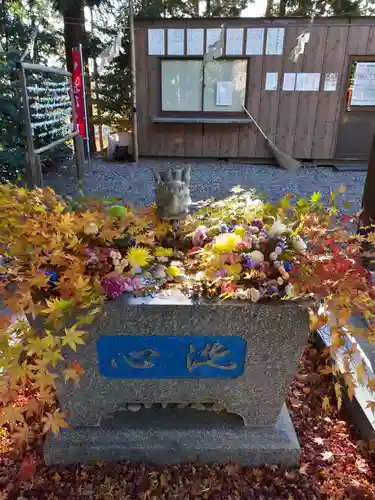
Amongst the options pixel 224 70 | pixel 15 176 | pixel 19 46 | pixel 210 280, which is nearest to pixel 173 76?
pixel 224 70

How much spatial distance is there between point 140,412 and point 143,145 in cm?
690

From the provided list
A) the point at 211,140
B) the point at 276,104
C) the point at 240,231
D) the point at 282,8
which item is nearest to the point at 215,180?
the point at 211,140

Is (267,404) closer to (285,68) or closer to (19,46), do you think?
(285,68)

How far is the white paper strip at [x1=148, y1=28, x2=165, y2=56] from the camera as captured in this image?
7.01m

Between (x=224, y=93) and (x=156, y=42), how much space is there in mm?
1535

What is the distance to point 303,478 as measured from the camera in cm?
152

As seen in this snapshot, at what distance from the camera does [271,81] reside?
7.29 m

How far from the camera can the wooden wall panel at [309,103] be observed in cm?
703

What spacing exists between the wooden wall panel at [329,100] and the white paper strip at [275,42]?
32.8 inches

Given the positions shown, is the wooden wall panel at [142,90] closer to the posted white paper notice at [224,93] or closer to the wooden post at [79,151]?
the posted white paper notice at [224,93]

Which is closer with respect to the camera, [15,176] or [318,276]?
[318,276]

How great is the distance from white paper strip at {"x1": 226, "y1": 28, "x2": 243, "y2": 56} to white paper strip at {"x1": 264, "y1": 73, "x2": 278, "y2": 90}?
67cm

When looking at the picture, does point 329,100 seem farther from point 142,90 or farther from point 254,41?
point 142,90

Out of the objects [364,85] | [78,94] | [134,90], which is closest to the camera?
[78,94]
